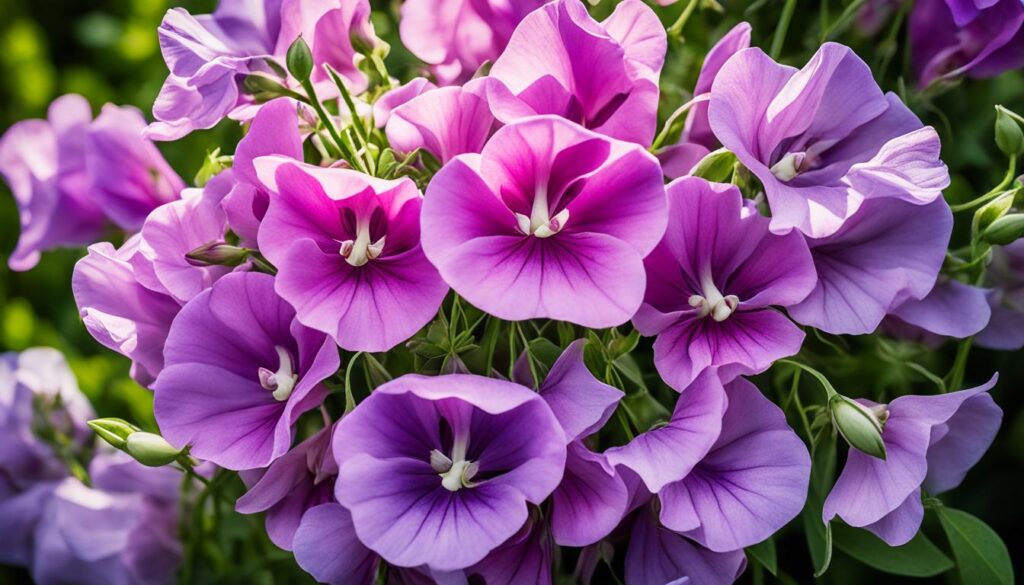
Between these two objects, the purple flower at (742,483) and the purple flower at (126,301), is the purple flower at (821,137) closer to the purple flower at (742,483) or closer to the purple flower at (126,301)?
the purple flower at (742,483)

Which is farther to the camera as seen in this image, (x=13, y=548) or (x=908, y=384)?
(x=13, y=548)

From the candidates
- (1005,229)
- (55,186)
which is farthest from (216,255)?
(1005,229)

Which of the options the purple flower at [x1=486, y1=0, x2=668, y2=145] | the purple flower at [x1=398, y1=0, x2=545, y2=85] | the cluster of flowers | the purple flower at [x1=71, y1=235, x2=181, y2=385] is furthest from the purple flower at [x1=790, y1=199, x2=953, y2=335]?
the purple flower at [x1=71, y1=235, x2=181, y2=385]

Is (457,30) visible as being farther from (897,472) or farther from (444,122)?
(897,472)

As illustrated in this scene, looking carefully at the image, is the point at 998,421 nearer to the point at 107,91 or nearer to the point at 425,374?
the point at 425,374

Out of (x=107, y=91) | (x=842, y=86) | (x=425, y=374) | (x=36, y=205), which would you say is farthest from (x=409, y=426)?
(x=107, y=91)

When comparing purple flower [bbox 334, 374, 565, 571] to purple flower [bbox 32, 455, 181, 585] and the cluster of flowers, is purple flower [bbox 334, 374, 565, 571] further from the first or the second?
purple flower [bbox 32, 455, 181, 585]
